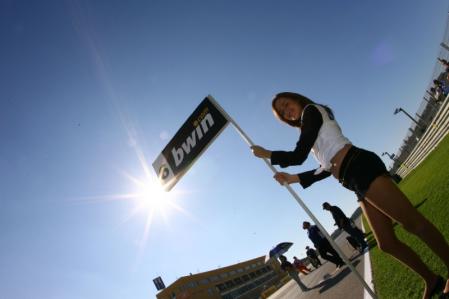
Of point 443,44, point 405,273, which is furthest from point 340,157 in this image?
point 443,44

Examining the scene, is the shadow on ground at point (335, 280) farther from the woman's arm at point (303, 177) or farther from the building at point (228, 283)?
the building at point (228, 283)

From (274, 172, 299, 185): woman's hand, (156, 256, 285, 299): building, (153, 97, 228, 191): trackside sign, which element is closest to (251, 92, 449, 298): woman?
(274, 172, 299, 185): woman's hand

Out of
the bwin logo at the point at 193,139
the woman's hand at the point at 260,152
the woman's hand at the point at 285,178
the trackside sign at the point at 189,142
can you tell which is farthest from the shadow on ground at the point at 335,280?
the woman's hand at the point at 260,152

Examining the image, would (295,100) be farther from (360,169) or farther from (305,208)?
(305,208)

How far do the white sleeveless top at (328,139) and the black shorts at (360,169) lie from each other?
122 millimetres

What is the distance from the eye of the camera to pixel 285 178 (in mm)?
3455

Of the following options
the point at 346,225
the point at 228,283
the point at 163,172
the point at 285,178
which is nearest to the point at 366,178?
the point at 285,178

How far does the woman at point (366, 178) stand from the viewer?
235 cm

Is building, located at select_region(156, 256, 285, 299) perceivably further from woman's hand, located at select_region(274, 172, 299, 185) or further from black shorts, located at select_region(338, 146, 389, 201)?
black shorts, located at select_region(338, 146, 389, 201)

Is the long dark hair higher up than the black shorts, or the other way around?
the long dark hair

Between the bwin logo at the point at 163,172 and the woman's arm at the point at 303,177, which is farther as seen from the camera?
the bwin logo at the point at 163,172

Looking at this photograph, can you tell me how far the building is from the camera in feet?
291

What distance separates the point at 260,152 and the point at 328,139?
3.08 feet

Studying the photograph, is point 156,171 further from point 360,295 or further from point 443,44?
point 443,44
